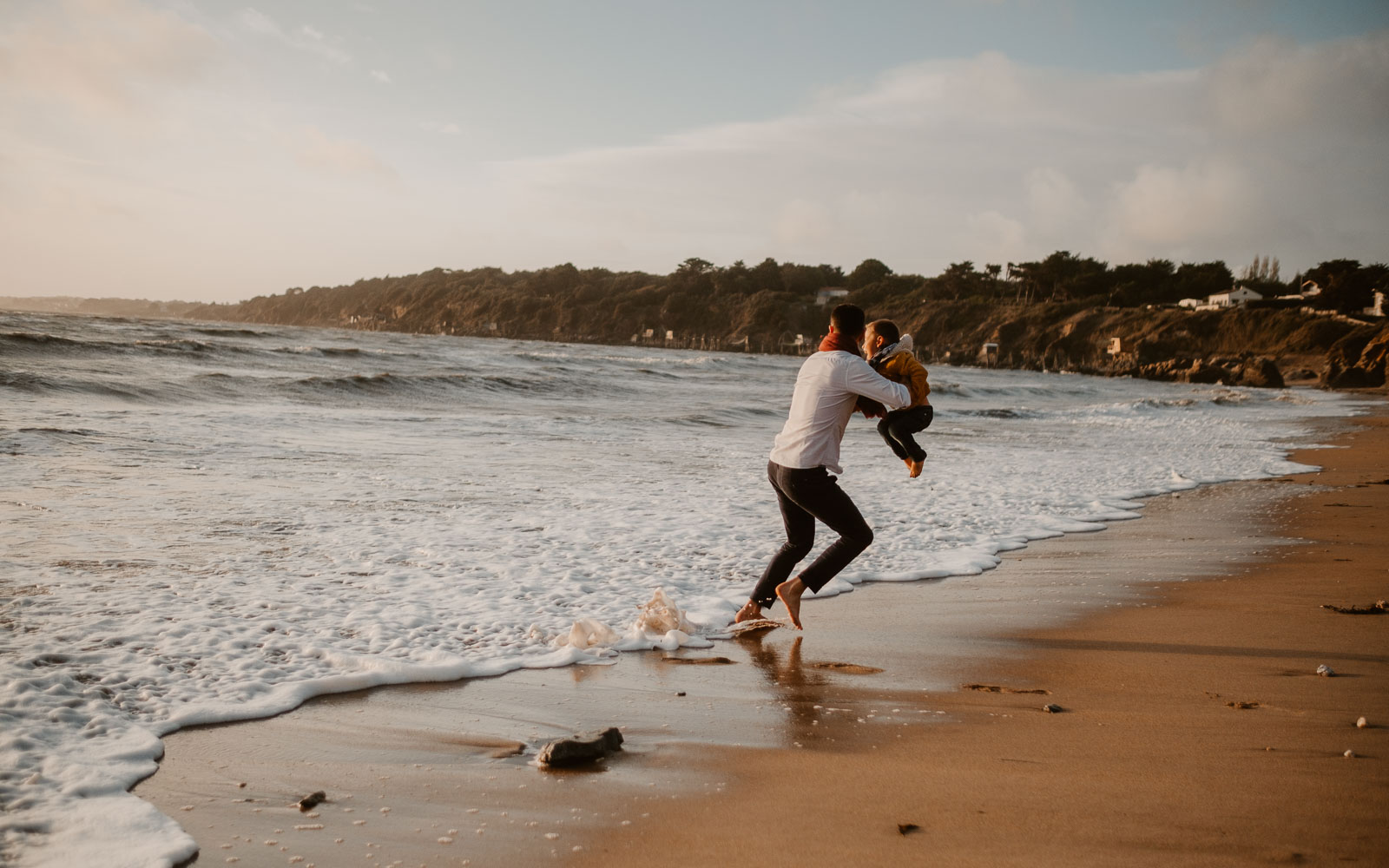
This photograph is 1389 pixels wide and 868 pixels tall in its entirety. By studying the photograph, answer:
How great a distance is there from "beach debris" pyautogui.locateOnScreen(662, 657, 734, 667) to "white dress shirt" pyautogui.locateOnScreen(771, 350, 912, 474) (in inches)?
44.4

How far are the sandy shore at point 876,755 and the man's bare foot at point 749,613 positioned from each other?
0.18 m

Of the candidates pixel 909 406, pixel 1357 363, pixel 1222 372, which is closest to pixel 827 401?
pixel 909 406

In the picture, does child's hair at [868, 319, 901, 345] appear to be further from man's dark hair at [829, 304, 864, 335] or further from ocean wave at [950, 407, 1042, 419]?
ocean wave at [950, 407, 1042, 419]

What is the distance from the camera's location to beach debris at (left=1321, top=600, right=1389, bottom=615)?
5258 mm

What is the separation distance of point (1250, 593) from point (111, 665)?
265 inches

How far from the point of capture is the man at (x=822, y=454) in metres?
4.64

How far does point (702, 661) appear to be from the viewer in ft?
15.1

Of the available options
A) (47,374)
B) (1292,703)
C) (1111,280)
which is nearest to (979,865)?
(1292,703)

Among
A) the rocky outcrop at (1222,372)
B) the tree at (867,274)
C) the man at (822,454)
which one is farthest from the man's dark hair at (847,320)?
the tree at (867,274)

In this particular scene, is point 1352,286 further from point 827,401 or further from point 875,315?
point 827,401

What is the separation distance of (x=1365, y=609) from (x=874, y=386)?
3.50 metres

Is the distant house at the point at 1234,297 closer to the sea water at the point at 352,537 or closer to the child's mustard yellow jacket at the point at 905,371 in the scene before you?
the sea water at the point at 352,537

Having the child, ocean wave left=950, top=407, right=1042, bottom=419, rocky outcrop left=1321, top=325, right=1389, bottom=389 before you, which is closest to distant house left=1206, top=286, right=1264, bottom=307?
rocky outcrop left=1321, top=325, right=1389, bottom=389

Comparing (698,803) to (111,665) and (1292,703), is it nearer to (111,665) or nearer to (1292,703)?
(1292,703)
